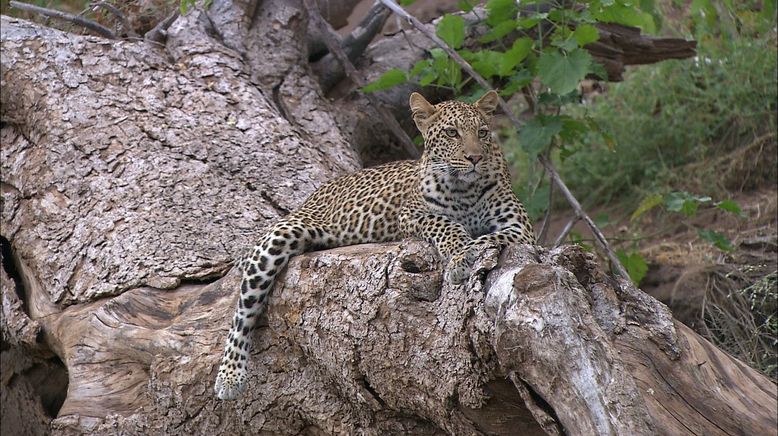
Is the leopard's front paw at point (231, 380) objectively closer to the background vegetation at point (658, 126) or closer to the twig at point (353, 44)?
the background vegetation at point (658, 126)

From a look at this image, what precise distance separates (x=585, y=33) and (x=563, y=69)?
33cm

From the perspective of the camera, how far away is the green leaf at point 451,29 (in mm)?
8172

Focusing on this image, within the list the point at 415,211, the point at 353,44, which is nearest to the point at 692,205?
the point at 415,211

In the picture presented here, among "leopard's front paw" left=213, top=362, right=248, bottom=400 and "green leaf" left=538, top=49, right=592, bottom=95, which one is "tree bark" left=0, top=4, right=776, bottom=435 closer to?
"leopard's front paw" left=213, top=362, right=248, bottom=400

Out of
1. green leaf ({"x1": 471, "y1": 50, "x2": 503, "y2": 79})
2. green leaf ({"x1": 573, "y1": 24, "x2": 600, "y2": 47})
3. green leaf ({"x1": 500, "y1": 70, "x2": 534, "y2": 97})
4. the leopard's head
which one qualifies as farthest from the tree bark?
green leaf ({"x1": 573, "y1": 24, "x2": 600, "y2": 47})

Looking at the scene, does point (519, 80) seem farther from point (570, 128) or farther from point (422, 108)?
point (422, 108)

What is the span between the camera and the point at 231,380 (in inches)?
243

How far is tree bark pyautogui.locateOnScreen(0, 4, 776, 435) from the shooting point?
4.62 metres

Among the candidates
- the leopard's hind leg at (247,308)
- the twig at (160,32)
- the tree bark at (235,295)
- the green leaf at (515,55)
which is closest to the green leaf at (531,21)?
the green leaf at (515,55)

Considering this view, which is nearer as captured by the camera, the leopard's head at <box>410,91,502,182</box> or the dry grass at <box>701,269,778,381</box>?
the leopard's head at <box>410,91,502,182</box>

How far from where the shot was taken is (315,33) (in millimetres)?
10156

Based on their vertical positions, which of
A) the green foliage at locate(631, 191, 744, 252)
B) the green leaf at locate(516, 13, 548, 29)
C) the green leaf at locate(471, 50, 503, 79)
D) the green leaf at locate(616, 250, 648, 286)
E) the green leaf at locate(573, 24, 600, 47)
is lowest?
the green leaf at locate(616, 250, 648, 286)

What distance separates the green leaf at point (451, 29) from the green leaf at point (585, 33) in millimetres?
952

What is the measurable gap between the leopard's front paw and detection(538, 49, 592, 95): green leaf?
11.1 ft
